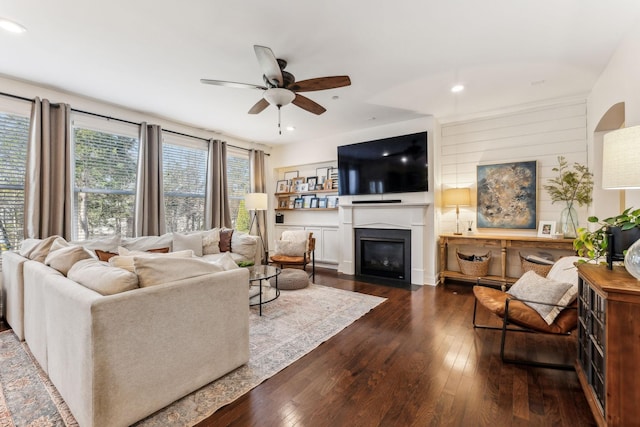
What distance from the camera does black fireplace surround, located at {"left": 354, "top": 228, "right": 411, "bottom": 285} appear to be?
14.8 feet

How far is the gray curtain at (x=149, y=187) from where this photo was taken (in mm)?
4074

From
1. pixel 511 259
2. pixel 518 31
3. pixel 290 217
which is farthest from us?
pixel 290 217

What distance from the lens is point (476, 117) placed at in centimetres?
423

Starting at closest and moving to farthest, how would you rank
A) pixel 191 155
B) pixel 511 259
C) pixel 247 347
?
pixel 247 347 < pixel 511 259 < pixel 191 155

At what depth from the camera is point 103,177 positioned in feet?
12.7

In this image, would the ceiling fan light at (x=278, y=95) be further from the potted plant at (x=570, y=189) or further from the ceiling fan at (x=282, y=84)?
the potted plant at (x=570, y=189)

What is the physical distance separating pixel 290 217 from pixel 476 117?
13.1 ft

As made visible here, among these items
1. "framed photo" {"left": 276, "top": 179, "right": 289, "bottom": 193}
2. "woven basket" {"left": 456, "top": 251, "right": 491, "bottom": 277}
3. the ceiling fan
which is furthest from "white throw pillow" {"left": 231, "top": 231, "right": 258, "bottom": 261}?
A: "woven basket" {"left": 456, "top": 251, "right": 491, "bottom": 277}

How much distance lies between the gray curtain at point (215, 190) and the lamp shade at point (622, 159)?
16.1ft

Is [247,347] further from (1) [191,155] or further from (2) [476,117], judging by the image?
(2) [476,117]

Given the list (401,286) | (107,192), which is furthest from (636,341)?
(107,192)

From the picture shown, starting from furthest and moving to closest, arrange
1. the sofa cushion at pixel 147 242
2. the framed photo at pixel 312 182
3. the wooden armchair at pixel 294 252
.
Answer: the framed photo at pixel 312 182 → the wooden armchair at pixel 294 252 → the sofa cushion at pixel 147 242

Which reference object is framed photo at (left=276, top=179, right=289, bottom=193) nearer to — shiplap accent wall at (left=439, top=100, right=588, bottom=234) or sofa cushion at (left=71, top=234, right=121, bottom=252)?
shiplap accent wall at (left=439, top=100, right=588, bottom=234)

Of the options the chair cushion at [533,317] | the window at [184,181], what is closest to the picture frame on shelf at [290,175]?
the window at [184,181]
